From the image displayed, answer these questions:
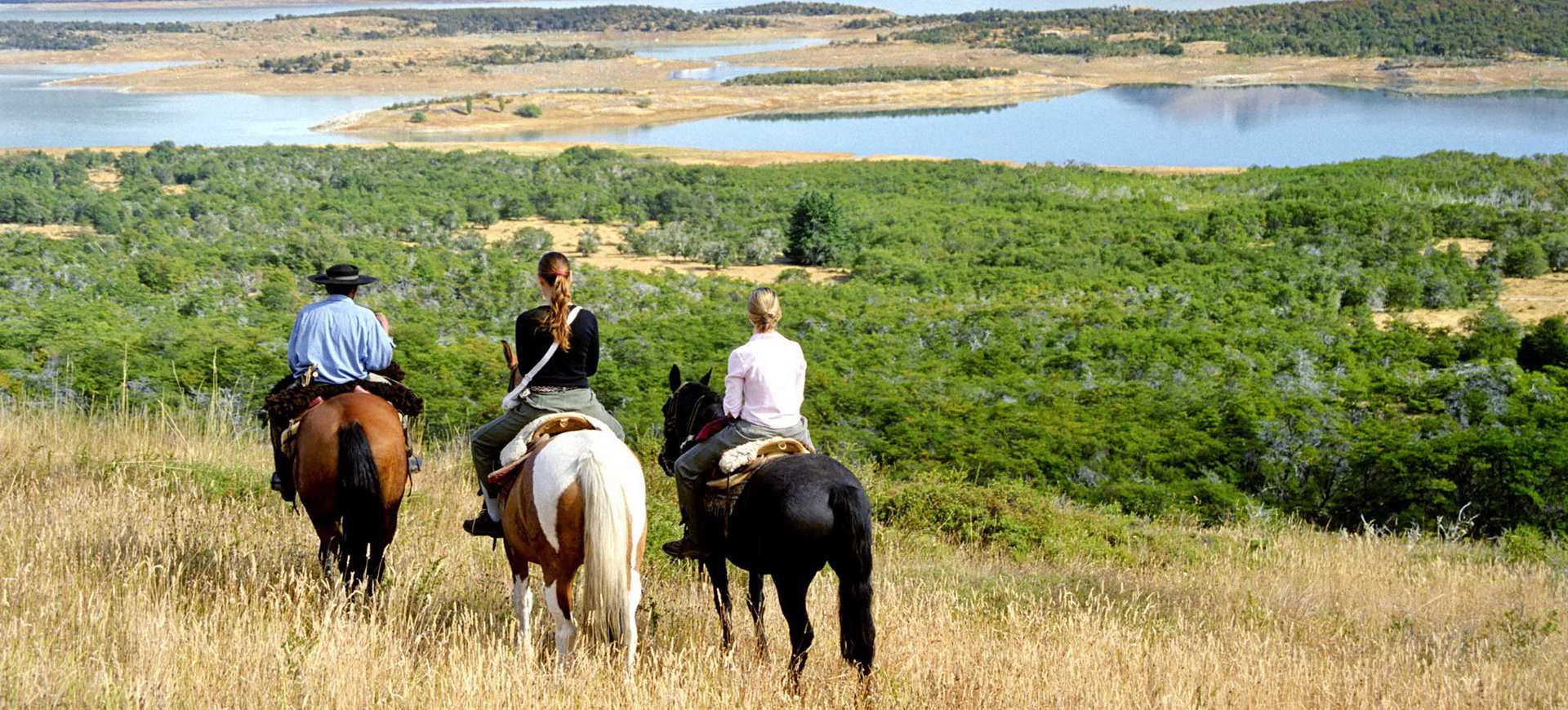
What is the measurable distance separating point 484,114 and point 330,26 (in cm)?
12135

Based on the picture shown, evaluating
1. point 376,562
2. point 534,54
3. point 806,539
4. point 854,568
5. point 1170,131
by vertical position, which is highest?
point 534,54

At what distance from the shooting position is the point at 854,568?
525cm

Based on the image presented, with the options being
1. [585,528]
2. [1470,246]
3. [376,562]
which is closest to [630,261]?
[1470,246]

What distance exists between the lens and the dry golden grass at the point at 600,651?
4469mm

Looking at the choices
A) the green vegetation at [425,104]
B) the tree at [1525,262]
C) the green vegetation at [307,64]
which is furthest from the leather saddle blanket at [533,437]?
the green vegetation at [307,64]

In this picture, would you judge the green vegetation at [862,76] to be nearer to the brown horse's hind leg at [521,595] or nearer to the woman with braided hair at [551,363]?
the woman with braided hair at [551,363]

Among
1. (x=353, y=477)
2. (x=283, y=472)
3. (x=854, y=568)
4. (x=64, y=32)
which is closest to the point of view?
(x=854, y=568)

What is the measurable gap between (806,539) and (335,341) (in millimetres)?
2893

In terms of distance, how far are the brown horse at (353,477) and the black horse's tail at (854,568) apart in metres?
2.42

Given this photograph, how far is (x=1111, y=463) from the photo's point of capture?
14.9 metres

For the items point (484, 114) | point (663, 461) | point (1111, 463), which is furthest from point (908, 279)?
point (484, 114)

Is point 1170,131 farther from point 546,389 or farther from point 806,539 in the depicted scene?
Result: point 806,539

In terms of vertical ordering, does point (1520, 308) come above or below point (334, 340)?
below

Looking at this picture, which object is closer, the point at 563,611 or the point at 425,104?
the point at 563,611
